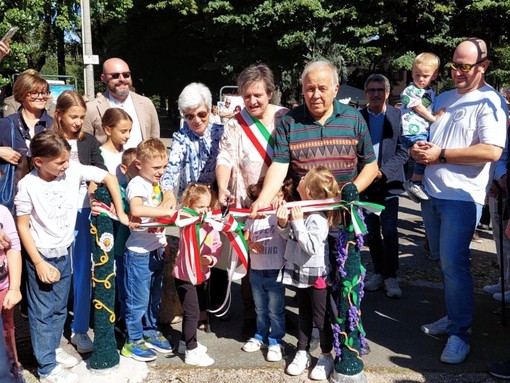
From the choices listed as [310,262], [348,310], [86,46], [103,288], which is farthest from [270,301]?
[86,46]

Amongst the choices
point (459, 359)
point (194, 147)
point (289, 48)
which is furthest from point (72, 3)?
point (459, 359)

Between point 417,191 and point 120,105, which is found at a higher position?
point 120,105

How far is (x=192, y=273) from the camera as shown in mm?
3721

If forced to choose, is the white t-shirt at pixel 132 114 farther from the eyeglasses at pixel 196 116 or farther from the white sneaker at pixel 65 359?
the white sneaker at pixel 65 359

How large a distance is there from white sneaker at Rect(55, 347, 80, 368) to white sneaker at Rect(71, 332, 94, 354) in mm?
152

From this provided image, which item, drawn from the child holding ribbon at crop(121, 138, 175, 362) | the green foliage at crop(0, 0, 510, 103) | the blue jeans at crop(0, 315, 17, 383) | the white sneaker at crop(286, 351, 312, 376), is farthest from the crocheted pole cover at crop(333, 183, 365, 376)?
the green foliage at crop(0, 0, 510, 103)

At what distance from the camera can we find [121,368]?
11.7 ft

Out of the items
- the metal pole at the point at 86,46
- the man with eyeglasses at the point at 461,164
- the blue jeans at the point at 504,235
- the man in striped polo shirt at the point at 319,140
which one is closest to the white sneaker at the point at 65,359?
the man in striped polo shirt at the point at 319,140

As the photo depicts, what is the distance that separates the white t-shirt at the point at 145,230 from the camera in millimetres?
3615

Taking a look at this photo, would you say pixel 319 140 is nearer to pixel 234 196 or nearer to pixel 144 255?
pixel 234 196

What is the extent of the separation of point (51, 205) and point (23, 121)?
2.94 ft

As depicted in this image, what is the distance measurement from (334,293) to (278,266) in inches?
17.3

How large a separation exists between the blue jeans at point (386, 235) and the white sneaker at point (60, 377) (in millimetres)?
3008

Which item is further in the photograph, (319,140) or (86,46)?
(86,46)
